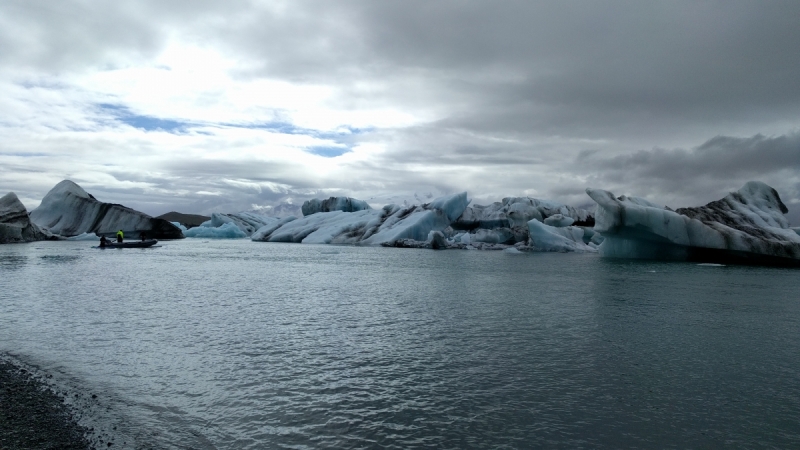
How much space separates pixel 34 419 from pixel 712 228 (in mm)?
29540

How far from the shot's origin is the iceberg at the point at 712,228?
26625 millimetres

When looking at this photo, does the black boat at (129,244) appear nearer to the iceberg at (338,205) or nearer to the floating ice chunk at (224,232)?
the iceberg at (338,205)

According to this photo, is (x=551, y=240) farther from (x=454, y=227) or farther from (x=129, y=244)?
(x=129, y=244)

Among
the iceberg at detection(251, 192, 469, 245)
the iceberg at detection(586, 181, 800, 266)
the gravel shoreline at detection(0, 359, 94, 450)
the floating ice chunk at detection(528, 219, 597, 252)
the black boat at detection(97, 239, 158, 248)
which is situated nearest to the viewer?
the gravel shoreline at detection(0, 359, 94, 450)

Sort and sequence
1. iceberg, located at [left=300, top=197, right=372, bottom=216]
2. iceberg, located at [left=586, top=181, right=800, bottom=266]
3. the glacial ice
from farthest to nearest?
iceberg, located at [left=300, top=197, right=372, bottom=216]
the glacial ice
iceberg, located at [left=586, top=181, right=800, bottom=266]

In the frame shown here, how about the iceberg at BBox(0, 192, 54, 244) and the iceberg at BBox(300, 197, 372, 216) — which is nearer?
the iceberg at BBox(0, 192, 54, 244)

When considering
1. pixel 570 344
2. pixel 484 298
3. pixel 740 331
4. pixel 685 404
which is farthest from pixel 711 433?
pixel 484 298

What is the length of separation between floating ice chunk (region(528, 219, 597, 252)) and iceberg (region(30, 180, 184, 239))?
41.1 m

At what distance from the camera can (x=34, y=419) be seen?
512cm

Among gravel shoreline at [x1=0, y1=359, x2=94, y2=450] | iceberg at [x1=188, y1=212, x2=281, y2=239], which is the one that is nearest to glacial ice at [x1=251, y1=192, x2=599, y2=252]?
iceberg at [x1=188, y1=212, x2=281, y2=239]

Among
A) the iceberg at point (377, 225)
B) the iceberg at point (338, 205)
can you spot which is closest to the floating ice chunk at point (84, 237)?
the iceberg at point (377, 225)

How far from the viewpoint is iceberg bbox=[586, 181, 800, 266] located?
2662 centimetres

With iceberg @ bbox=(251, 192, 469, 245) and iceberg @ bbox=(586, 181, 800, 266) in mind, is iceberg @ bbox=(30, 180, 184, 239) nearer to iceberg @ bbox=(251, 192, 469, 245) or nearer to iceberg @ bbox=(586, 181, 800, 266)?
iceberg @ bbox=(251, 192, 469, 245)

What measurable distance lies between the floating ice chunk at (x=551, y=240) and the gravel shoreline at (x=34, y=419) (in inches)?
1450
